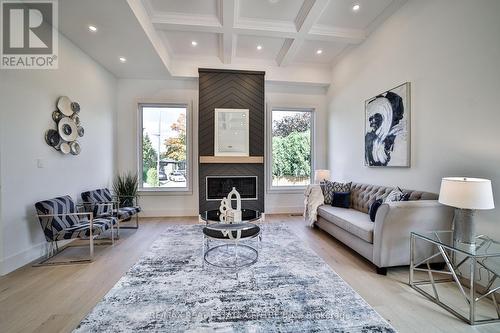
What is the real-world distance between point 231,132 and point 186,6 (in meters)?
2.33

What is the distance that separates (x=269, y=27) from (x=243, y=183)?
3027mm

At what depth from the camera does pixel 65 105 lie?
11.1ft

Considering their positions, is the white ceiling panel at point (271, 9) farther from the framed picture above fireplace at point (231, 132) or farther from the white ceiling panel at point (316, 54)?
the framed picture above fireplace at point (231, 132)

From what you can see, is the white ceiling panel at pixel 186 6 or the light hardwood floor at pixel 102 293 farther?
the white ceiling panel at pixel 186 6

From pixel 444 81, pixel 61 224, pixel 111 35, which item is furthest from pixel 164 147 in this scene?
pixel 444 81

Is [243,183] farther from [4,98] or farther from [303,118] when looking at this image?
[4,98]

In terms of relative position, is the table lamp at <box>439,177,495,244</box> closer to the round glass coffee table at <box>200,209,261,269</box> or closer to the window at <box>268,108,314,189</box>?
the round glass coffee table at <box>200,209,261,269</box>

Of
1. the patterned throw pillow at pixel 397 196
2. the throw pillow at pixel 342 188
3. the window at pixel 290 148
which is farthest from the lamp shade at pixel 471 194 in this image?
the window at pixel 290 148

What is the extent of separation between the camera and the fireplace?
4.89 meters

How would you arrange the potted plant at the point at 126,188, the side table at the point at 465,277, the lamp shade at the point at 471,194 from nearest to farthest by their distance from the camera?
1. the side table at the point at 465,277
2. the lamp shade at the point at 471,194
3. the potted plant at the point at 126,188

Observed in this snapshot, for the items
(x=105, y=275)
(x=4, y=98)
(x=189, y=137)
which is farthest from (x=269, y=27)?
(x=105, y=275)

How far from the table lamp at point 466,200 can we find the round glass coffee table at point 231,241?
6.40ft

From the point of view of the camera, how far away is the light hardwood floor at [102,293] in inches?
69.6

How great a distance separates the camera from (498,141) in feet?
7.00
